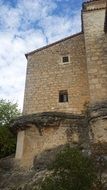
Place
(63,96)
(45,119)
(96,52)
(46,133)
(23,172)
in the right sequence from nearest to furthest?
(23,172), (46,133), (45,119), (96,52), (63,96)

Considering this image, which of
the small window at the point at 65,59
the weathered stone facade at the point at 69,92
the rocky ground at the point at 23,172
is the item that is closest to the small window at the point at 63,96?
the weathered stone facade at the point at 69,92

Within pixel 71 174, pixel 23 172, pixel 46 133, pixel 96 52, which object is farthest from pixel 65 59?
pixel 71 174

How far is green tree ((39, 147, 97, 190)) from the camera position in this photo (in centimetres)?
750

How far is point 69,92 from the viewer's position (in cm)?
1598

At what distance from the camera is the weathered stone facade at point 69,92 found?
1298 centimetres

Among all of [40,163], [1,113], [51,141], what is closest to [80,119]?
[51,141]

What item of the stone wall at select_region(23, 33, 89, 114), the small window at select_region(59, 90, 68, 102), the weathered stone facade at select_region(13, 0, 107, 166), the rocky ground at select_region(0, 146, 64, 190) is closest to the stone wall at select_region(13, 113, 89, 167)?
the weathered stone facade at select_region(13, 0, 107, 166)

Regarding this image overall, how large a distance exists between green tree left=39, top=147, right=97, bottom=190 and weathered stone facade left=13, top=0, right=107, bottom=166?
141 inches

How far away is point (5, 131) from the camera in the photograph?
1639cm

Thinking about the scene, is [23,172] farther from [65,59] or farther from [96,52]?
[65,59]

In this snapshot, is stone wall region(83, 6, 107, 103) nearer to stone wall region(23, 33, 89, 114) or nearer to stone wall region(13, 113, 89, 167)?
stone wall region(23, 33, 89, 114)

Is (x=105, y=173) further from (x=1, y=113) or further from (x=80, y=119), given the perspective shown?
(x=1, y=113)

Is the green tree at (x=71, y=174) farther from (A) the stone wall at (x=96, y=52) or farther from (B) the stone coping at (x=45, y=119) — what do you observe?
(A) the stone wall at (x=96, y=52)

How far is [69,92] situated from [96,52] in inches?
99.3
